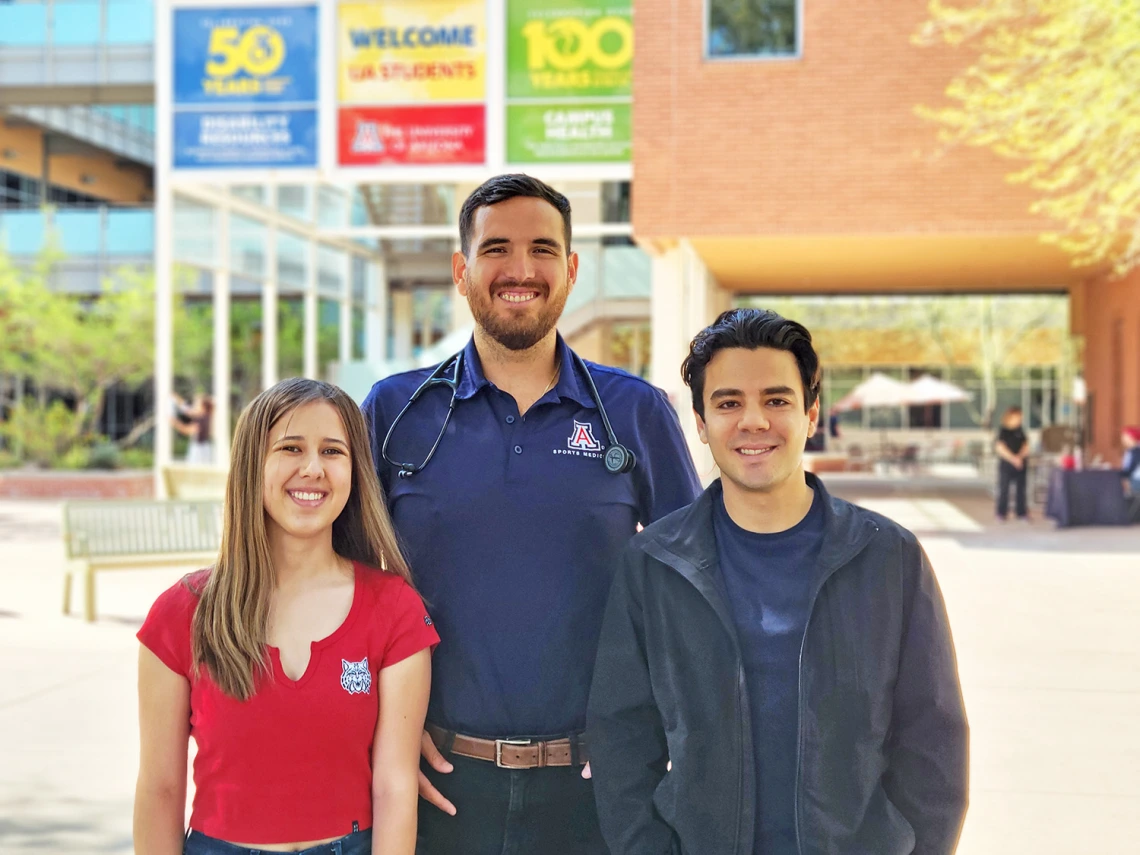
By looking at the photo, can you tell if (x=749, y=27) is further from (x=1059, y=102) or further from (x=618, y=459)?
(x=618, y=459)

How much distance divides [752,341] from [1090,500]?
15569mm

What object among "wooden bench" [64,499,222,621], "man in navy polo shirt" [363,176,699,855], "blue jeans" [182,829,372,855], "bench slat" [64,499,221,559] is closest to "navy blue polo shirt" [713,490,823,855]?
"man in navy polo shirt" [363,176,699,855]

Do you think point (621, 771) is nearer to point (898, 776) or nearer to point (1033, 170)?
point (898, 776)

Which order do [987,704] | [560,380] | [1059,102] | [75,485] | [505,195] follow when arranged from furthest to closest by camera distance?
[75,485] → [1059,102] → [987,704] → [560,380] → [505,195]

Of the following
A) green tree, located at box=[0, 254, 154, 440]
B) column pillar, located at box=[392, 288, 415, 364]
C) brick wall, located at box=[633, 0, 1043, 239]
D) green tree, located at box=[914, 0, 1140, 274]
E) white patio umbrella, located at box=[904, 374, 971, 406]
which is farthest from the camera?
column pillar, located at box=[392, 288, 415, 364]

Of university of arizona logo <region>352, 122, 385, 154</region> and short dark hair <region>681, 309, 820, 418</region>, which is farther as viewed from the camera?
university of arizona logo <region>352, 122, 385, 154</region>

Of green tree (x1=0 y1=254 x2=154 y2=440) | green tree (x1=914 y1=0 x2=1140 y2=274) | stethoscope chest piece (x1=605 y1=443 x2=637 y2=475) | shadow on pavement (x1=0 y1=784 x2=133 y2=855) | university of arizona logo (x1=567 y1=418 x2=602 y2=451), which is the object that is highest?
green tree (x1=914 y1=0 x2=1140 y2=274)

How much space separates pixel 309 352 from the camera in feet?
70.7

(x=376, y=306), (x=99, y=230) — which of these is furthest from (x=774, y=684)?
(x=99, y=230)

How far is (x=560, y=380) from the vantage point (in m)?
2.96

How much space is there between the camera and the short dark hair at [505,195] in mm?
2850

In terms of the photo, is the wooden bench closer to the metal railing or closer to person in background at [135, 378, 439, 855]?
person in background at [135, 378, 439, 855]

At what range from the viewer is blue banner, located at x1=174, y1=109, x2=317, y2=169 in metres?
16.5

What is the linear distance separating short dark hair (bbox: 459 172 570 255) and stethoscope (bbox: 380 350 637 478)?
11.4 inches
